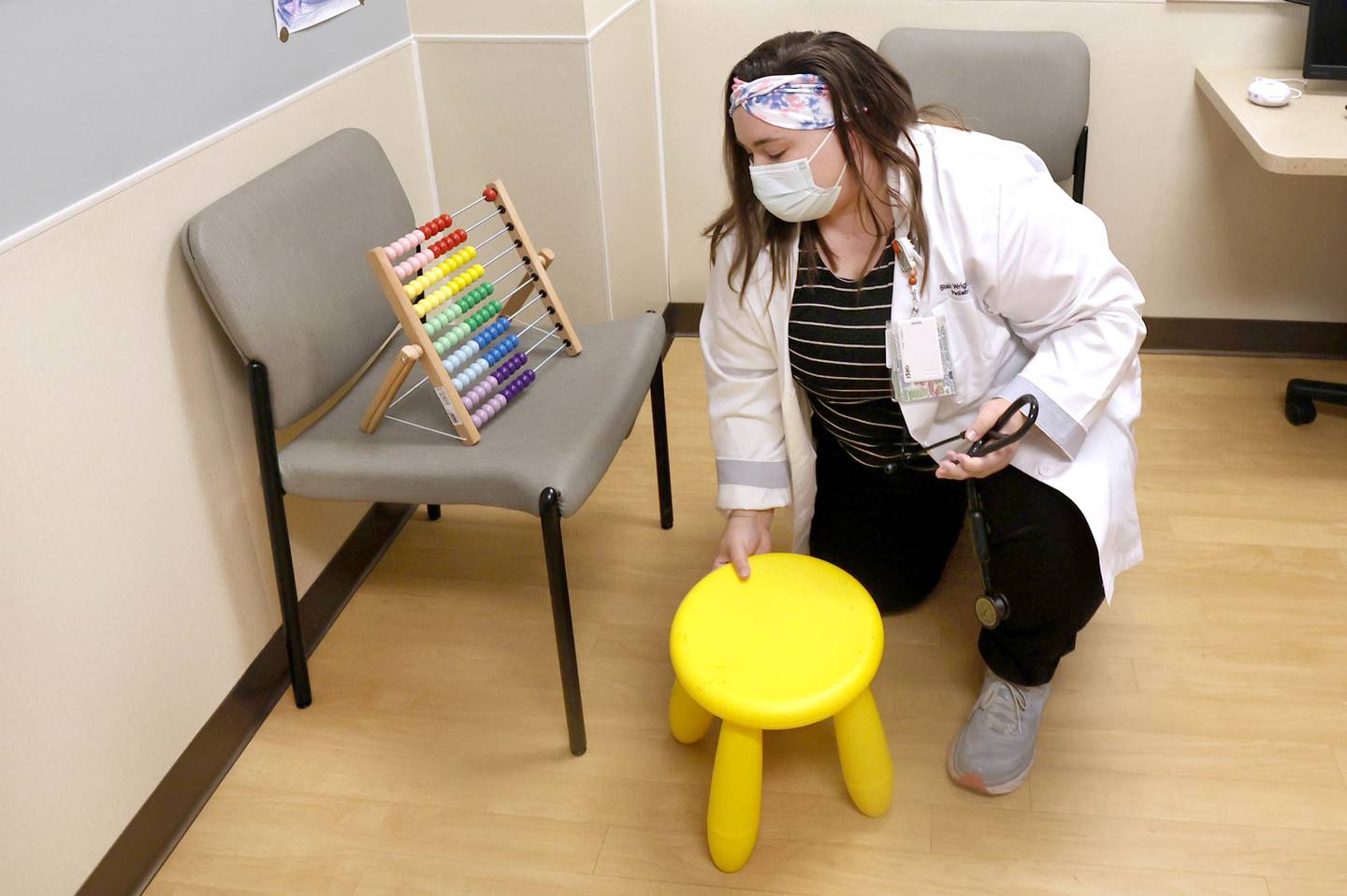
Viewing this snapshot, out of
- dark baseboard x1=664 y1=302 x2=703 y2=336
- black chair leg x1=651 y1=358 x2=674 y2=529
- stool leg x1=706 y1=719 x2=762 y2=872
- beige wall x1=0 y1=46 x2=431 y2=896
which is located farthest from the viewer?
dark baseboard x1=664 y1=302 x2=703 y2=336

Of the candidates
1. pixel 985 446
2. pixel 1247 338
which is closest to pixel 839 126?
pixel 985 446

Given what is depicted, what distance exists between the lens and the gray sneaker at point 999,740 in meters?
1.76

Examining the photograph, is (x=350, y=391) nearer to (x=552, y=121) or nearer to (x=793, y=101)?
(x=552, y=121)

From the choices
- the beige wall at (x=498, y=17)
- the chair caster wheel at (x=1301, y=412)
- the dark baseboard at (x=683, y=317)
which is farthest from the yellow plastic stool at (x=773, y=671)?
the dark baseboard at (x=683, y=317)

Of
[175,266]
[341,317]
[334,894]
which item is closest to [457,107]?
[341,317]

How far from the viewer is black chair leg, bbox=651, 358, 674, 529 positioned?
2.23 m

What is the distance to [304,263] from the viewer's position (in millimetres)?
1850

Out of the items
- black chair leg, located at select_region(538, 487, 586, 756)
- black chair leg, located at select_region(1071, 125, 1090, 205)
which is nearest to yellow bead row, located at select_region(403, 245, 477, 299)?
black chair leg, located at select_region(538, 487, 586, 756)

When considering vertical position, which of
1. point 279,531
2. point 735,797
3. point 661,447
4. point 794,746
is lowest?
point 794,746

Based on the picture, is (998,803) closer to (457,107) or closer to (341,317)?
(341,317)

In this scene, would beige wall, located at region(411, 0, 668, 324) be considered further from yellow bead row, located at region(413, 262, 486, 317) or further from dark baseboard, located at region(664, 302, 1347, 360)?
dark baseboard, located at region(664, 302, 1347, 360)

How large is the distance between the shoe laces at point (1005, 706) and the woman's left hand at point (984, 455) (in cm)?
37

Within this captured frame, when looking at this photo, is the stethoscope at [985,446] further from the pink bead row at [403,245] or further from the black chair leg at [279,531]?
the black chair leg at [279,531]

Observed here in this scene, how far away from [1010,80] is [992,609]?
1425 millimetres
